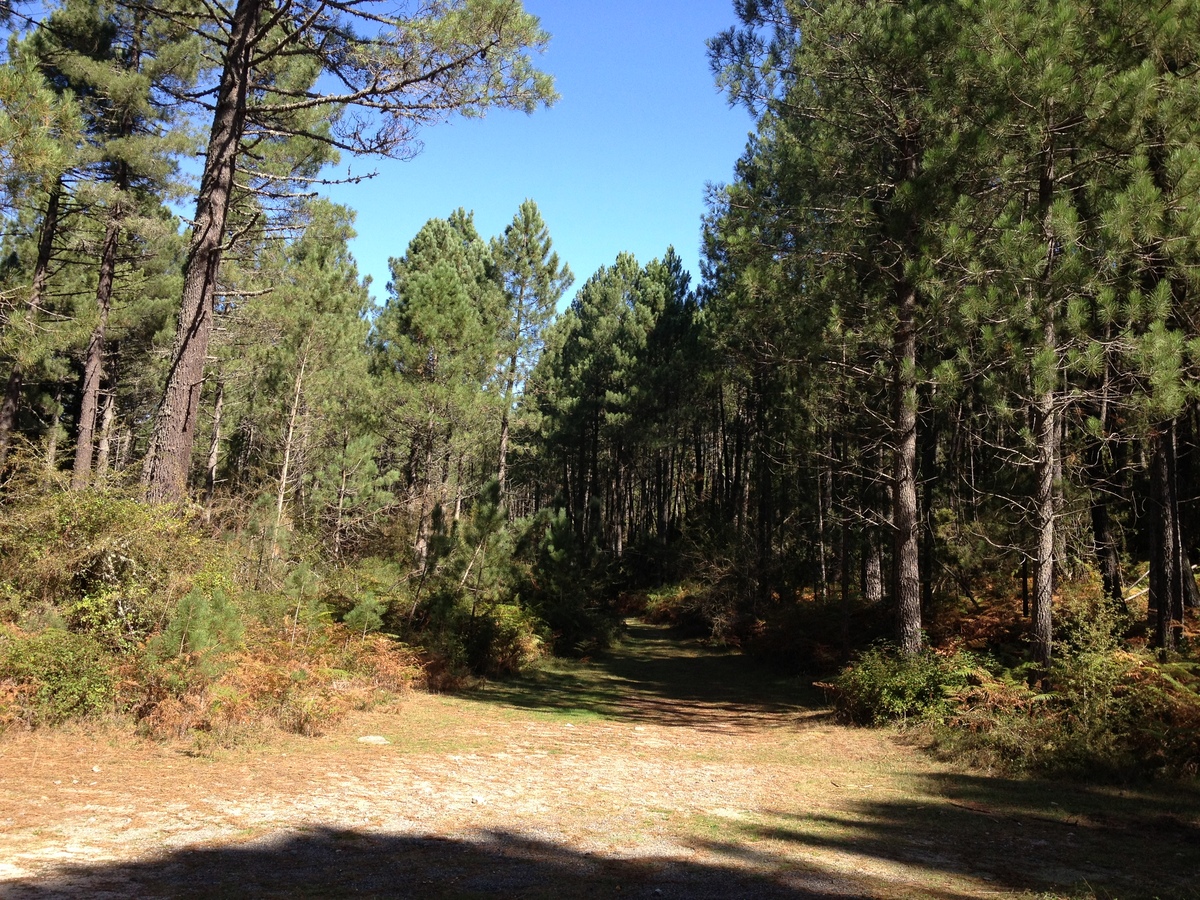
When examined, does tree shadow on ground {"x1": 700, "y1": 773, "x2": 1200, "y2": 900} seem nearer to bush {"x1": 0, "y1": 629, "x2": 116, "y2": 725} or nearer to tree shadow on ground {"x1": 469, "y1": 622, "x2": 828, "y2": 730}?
tree shadow on ground {"x1": 469, "y1": 622, "x2": 828, "y2": 730}

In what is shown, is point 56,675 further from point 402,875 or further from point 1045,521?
point 1045,521

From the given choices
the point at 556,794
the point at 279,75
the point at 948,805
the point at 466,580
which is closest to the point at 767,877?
the point at 556,794

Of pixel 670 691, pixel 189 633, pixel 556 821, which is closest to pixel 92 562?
pixel 189 633

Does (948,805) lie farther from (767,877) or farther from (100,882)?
(100,882)

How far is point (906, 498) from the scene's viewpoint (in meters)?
10.6

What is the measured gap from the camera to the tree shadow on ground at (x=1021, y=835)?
15.1 ft

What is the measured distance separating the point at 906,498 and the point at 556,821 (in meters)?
7.17

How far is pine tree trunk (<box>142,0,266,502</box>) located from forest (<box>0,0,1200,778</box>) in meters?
0.06

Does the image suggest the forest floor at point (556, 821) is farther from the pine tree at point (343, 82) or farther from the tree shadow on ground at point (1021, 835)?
the pine tree at point (343, 82)

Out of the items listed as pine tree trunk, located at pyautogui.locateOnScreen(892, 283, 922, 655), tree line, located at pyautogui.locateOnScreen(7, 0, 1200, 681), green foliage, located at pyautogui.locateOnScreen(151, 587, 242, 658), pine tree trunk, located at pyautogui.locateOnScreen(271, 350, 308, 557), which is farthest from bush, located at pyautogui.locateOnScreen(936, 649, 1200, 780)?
pine tree trunk, located at pyautogui.locateOnScreen(271, 350, 308, 557)

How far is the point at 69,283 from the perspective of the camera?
18531 millimetres

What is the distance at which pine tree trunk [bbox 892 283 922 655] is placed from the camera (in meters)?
10.4

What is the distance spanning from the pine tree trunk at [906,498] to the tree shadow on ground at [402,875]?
673cm

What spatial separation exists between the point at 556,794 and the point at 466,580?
28.5 feet
